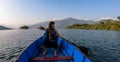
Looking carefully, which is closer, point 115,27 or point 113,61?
point 113,61

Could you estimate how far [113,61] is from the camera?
1670cm

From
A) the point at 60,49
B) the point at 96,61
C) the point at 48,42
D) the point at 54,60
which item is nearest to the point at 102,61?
the point at 96,61

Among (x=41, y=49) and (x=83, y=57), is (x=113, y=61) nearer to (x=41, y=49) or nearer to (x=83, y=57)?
(x=41, y=49)

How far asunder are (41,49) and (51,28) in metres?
3.05

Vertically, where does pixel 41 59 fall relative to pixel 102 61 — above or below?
above

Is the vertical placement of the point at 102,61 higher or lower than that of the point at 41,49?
lower

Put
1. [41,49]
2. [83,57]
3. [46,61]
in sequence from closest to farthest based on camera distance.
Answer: [83,57]
[46,61]
[41,49]

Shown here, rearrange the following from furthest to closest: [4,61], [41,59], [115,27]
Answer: [115,27] → [4,61] → [41,59]

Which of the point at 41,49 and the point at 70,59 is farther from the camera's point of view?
the point at 41,49

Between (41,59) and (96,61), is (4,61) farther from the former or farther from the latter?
(96,61)

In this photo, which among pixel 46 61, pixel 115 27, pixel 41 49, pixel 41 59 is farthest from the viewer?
pixel 115 27

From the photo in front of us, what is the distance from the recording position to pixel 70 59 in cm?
1055

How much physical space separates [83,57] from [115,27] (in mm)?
145265

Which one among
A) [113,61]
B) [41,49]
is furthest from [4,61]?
[113,61]
